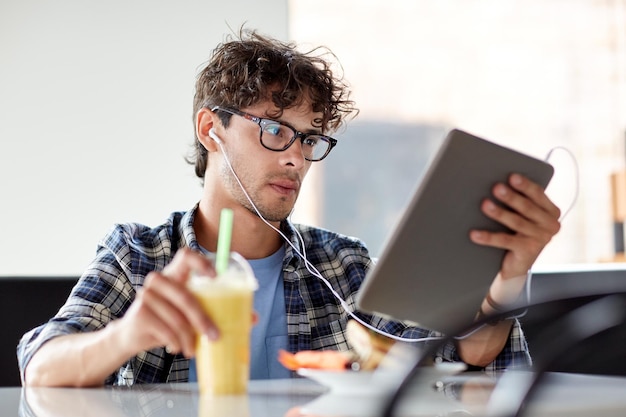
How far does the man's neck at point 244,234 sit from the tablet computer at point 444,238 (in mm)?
753

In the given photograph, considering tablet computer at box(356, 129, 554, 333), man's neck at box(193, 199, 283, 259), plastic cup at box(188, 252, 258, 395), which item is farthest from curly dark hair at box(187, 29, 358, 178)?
plastic cup at box(188, 252, 258, 395)

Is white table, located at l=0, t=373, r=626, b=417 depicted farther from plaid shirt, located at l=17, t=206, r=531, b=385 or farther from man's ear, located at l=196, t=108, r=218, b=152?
man's ear, located at l=196, t=108, r=218, b=152

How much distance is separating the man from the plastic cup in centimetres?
38

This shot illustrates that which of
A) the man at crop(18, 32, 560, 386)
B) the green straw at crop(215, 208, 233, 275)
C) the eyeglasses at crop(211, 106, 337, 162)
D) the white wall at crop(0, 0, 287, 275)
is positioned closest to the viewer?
the green straw at crop(215, 208, 233, 275)

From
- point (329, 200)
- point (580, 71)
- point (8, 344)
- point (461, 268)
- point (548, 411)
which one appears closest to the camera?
point (548, 411)

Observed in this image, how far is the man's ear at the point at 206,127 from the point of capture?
2.22 m

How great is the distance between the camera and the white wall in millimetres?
3330

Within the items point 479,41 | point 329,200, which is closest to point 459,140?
point 329,200

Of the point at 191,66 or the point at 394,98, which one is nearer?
the point at 191,66

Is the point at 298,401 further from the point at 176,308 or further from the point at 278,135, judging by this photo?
the point at 278,135

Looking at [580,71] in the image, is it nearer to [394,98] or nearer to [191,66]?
[394,98]

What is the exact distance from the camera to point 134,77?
3.45 metres

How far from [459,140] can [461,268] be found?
0.88ft

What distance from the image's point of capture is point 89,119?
340cm
